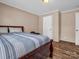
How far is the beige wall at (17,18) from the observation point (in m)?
4.38

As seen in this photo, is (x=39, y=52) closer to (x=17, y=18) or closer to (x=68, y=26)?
(x=17, y=18)

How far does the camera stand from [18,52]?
1558 millimetres

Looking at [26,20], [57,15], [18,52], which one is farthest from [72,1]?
[18,52]

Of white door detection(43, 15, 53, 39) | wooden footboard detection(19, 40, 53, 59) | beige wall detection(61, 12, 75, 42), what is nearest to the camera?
wooden footboard detection(19, 40, 53, 59)

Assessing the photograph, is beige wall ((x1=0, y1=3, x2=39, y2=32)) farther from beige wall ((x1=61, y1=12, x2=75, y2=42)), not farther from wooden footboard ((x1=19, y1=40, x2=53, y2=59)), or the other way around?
wooden footboard ((x1=19, y1=40, x2=53, y2=59))

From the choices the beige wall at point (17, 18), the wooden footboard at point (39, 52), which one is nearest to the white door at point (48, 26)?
the beige wall at point (17, 18)

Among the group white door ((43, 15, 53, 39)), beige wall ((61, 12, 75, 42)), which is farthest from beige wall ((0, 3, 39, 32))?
beige wall ((61, 12, 75, 42))

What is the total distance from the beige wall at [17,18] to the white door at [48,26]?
0.73 m

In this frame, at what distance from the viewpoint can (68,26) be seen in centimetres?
507

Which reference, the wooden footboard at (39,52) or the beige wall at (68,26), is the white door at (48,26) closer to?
the beige wall at (68,26)

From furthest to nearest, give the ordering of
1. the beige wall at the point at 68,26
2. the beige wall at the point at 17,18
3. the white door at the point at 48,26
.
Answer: the white door at the point at 48,26, the beige wall at the point at 68,26, the beige wall at the point at 17,18

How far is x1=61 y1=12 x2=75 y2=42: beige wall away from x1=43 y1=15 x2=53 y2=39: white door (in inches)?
30.3

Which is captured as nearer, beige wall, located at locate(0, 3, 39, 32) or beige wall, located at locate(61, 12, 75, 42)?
beige wall, located at locate(0, 3, 39, 32)

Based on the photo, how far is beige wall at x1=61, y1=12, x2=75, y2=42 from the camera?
4848mm
